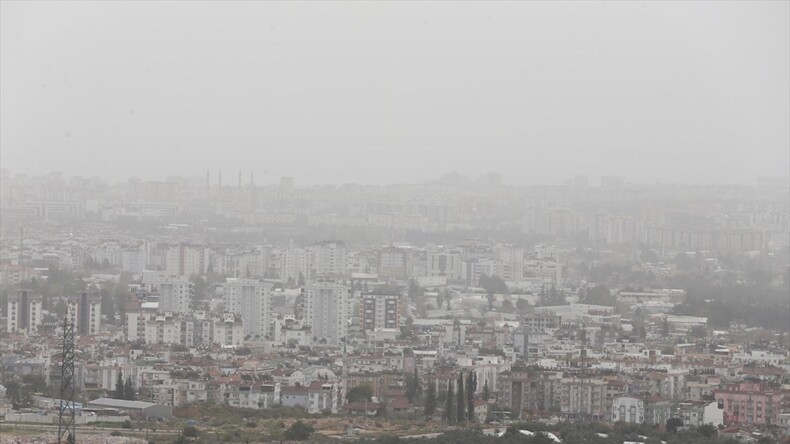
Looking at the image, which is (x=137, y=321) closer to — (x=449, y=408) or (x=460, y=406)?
(x=449, y=408)

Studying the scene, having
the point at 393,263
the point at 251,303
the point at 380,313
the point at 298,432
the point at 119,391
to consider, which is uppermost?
the point at 298,432

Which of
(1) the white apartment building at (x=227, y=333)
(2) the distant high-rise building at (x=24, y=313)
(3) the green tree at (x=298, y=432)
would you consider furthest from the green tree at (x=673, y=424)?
(2) the distant high-rise building at (x=24, y=313)

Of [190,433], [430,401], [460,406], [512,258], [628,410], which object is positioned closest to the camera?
[190,433]

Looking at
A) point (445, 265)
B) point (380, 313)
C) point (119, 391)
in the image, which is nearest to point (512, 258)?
point (445, 265)

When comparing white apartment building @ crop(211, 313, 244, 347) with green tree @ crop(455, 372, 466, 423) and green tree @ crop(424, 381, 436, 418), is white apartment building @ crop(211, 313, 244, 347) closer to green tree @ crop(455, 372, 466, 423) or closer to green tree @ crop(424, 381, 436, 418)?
green tree @ crop(424, 381, 436, 418)

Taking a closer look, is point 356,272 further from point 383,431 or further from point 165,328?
point 383,431

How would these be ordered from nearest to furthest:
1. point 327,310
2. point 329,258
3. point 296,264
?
1. point 327,310
2. point 296,264
3. point 329,258
